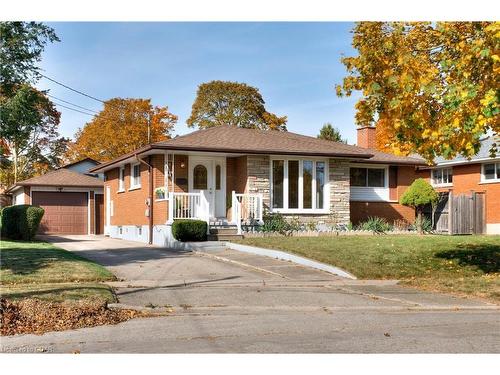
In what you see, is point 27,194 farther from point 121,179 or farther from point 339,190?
point 339,190

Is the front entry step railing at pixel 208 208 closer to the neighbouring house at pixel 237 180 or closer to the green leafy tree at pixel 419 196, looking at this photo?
the neighbouring house at pixel 237 180

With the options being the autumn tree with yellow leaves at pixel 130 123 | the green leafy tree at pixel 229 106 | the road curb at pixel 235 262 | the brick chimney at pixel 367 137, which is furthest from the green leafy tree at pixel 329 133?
the road curb at pixel 235 262

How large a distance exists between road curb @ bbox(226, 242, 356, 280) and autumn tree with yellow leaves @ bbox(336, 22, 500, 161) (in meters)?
3.26

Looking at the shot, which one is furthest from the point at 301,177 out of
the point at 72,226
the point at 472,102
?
the point at 72,226

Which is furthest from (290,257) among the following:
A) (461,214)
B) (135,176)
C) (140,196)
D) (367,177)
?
(461,214)

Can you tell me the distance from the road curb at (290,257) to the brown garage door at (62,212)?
16.8 metres

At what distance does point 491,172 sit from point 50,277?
22051 mm

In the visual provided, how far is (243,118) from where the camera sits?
44750 mm

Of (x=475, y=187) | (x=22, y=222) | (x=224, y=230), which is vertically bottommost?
(x=224, y=230)

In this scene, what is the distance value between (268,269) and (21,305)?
6.96 m

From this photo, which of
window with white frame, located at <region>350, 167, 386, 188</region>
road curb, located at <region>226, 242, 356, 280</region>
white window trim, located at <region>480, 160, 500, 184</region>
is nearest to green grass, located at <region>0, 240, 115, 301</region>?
road curb, located at <region>226, 242, 356, 280</region>

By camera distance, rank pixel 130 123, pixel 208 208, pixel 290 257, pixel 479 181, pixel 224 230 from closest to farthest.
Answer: pixel 290 257, pixel 208 208, pixel 224 230, pixel 479 181, pixel 130 123

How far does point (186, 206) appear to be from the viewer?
74.1ft

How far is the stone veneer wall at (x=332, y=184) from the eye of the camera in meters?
23.8
